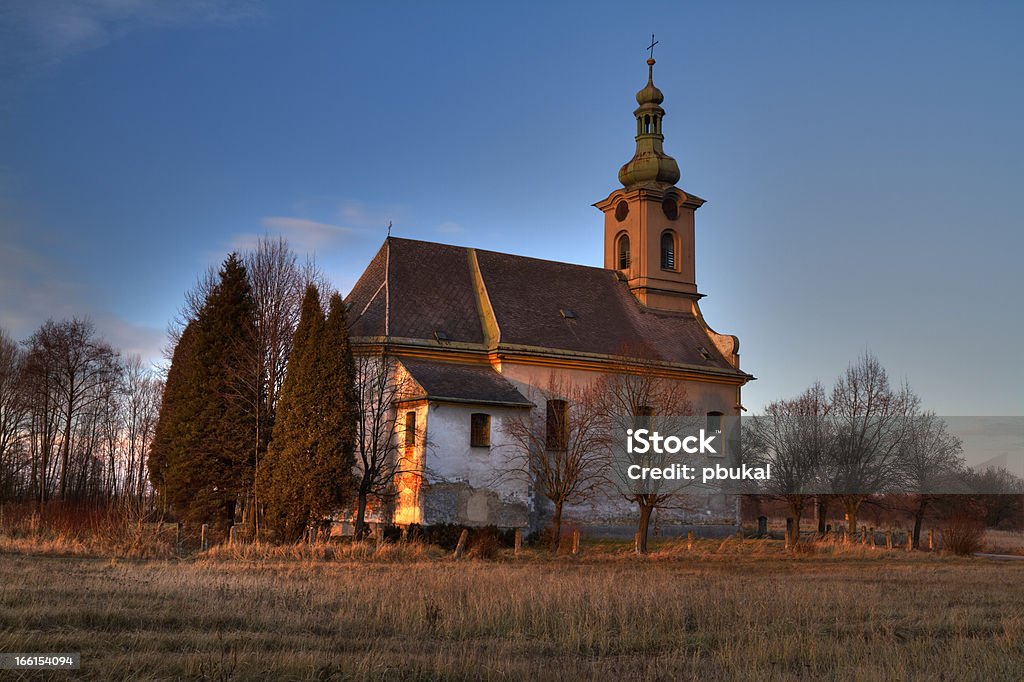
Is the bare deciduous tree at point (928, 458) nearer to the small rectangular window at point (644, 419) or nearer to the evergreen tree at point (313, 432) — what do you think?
the small rectangular window at point (644, 419)

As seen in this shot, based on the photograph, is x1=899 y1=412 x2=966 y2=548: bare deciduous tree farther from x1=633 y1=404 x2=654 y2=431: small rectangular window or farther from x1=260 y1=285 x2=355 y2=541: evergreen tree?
x1=260 y1=285 x2=355 y2=541: evergreen tree

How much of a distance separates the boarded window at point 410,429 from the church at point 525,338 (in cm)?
6

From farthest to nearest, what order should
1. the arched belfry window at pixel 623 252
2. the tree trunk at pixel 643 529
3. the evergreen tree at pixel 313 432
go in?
the arched belfry window at pixel 623 252, the tree trunk at pixel 643 529, the evergreen tree at pixel 313 432

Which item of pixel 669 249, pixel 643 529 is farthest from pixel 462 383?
pixel 669 249

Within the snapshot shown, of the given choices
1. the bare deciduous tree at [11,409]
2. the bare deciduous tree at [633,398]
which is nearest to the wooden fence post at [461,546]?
the bare deciduous tree at [633,398]

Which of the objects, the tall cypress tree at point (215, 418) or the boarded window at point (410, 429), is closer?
the tall cypress tree at point (215, 418)

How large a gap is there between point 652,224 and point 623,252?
1.72 meters

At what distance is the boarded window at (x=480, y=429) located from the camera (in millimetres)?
28156

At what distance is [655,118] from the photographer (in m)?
38.1

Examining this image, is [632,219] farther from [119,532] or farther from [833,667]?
[833,667]

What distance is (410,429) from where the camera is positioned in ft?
91.3

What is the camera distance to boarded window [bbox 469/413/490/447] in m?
28.2

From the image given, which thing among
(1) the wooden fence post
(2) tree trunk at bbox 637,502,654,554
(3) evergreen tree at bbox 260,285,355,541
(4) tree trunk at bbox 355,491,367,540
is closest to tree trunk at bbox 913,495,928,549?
(2) tree trunk at bbox 637,502,654,554

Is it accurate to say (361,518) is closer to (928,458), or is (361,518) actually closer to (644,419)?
(644,419)
